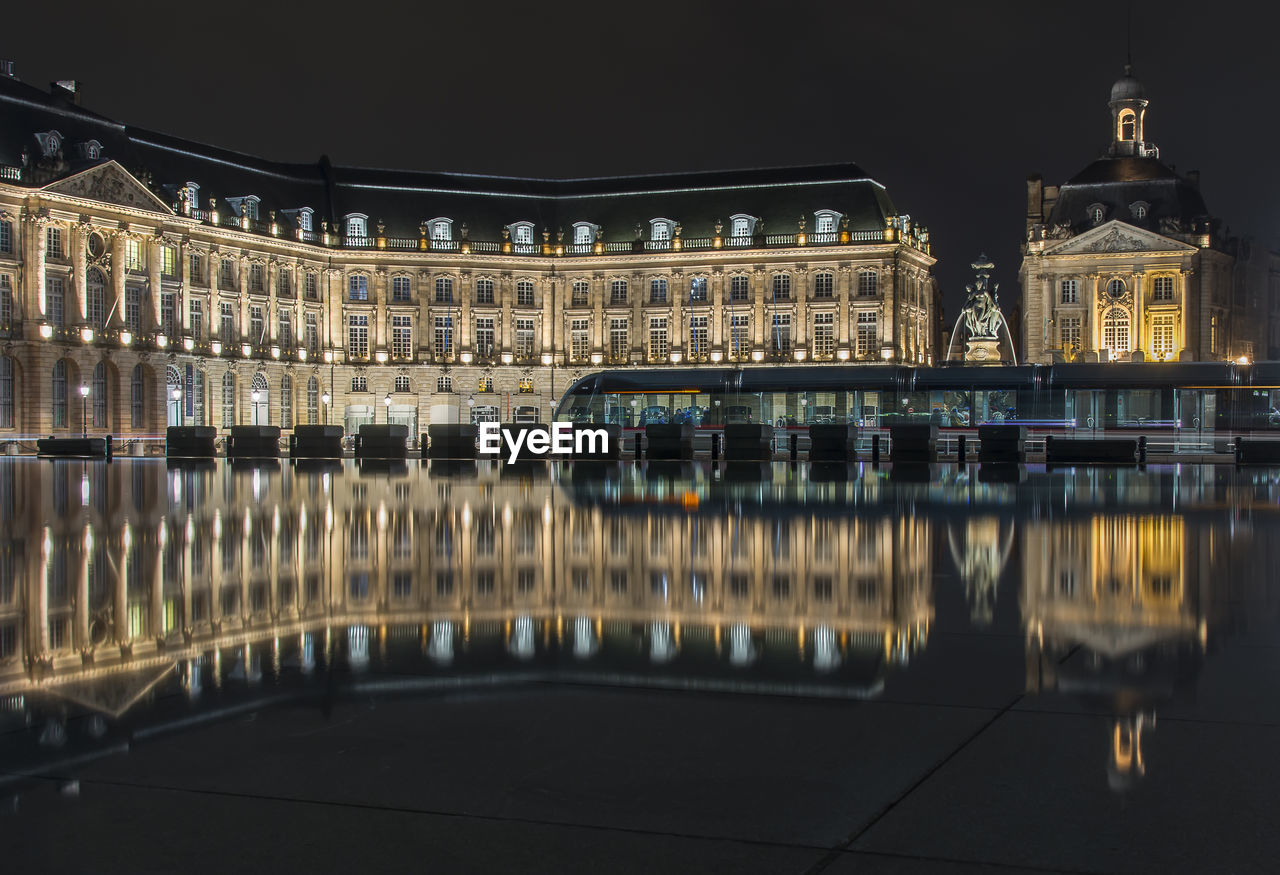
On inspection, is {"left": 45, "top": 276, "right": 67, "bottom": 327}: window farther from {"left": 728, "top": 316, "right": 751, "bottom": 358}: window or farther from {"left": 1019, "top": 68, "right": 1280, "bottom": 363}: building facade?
{"left": 1019, "top": 68, "right": 1280, "bottom": 363}: building facade

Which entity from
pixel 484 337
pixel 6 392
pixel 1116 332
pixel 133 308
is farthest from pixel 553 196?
pixel 1116 332

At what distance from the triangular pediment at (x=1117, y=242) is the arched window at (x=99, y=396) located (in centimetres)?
7207

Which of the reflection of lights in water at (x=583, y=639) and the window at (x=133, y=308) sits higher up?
the window at (x=133, y=308)

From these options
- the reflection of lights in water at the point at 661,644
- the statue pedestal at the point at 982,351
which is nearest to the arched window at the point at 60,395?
the statue pedestal at the point at 982,351

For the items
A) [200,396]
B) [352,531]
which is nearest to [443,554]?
[352,531]

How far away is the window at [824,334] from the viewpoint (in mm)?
93312

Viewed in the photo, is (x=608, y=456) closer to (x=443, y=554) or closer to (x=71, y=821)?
(x=443, y=554)

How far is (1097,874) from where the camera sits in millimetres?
3719

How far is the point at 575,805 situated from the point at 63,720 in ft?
8.34

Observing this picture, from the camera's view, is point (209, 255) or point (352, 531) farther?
point (209, 255)

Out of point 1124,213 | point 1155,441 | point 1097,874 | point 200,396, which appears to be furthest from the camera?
point 1124,213

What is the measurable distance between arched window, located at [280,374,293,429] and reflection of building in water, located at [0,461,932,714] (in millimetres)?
74193

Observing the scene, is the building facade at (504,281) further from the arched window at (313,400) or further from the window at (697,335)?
the arched window at (313,400)

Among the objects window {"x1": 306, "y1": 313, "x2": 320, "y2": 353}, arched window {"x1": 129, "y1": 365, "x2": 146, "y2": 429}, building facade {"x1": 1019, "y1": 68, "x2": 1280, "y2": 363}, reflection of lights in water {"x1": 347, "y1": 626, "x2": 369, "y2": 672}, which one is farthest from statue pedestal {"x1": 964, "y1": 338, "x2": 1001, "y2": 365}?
reflection of lights in water {"x1": 347, "y1": 626, "x2": 369, "y2": 672}
